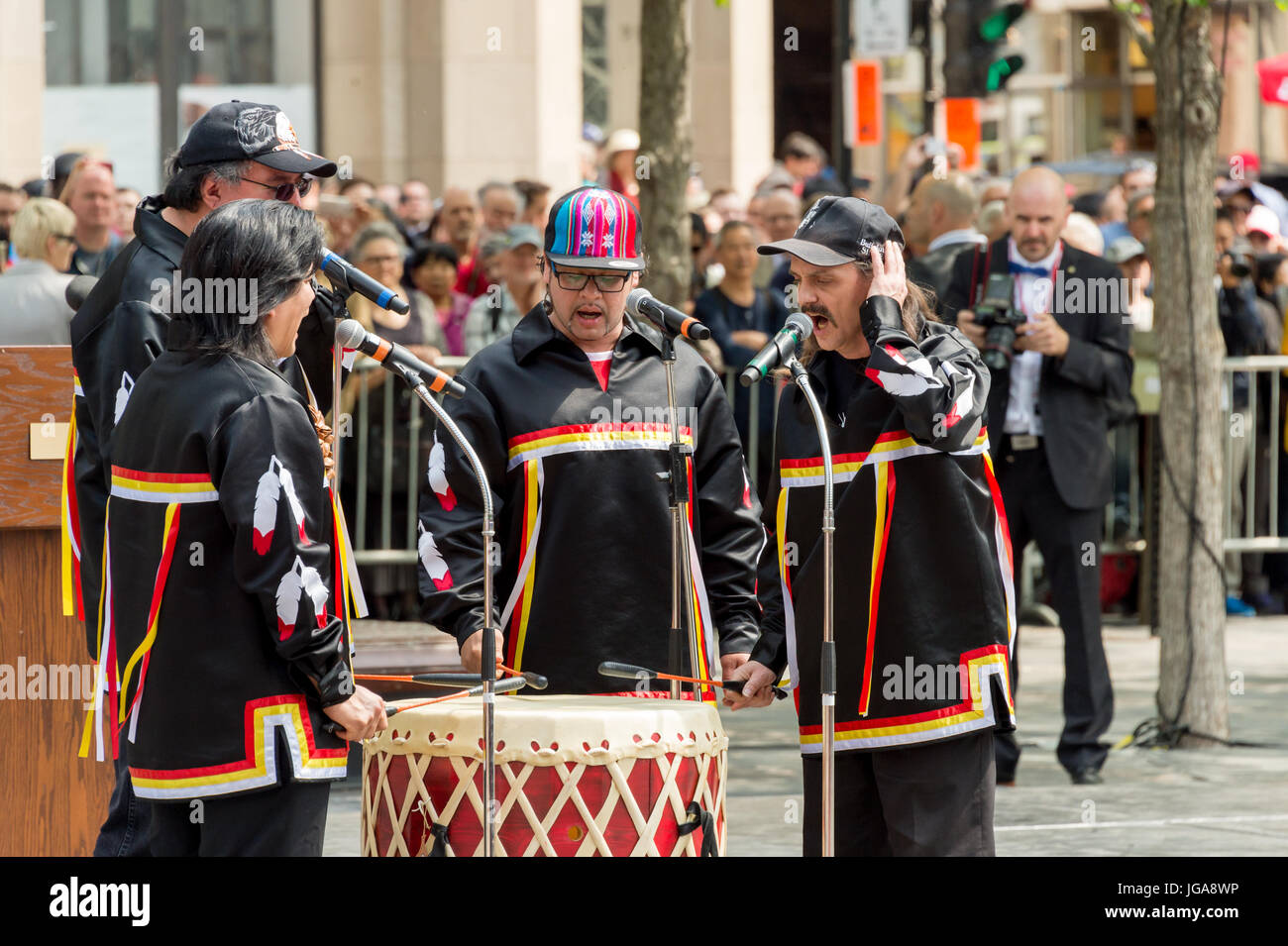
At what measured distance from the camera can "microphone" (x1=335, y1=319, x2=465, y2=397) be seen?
4.73 m

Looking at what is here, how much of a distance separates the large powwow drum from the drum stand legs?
1.99 feet

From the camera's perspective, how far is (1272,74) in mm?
22547

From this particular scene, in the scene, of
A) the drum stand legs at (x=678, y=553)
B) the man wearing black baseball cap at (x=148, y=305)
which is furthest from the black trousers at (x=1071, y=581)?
the man wearing black baseball cap at (x=148, y=305)

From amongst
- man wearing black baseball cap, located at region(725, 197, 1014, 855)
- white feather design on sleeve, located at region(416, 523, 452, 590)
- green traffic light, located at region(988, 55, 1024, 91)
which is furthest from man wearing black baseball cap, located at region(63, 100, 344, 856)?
green traffic light, located at region(988, 55, 1024, 91)

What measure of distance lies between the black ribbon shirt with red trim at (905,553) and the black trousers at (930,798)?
7 cm

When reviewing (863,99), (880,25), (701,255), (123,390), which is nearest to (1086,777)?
(123,390)

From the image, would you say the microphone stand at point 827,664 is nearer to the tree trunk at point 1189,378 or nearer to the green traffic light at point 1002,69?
the tree trunk at point 1189,378

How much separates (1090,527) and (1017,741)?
108 centimetres

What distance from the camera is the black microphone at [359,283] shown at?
16.2 ft

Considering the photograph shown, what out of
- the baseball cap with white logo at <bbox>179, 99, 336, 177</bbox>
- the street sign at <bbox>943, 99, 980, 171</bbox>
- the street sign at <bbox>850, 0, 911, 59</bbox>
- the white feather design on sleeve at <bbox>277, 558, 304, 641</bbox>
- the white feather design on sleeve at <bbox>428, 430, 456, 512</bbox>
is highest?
the street sign at <bbox>850, 0, 911, 59</bbox>

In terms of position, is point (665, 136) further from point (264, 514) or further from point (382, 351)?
point (264, 514)

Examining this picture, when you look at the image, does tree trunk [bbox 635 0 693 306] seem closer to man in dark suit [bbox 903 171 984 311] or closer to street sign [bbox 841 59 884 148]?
man in dark suit [bbox 903 171 984 311]

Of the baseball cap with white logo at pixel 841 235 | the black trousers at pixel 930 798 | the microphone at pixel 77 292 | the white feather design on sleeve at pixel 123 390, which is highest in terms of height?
the baseball cap with white logo at pixel 841 235

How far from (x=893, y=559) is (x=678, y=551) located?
622 mm
